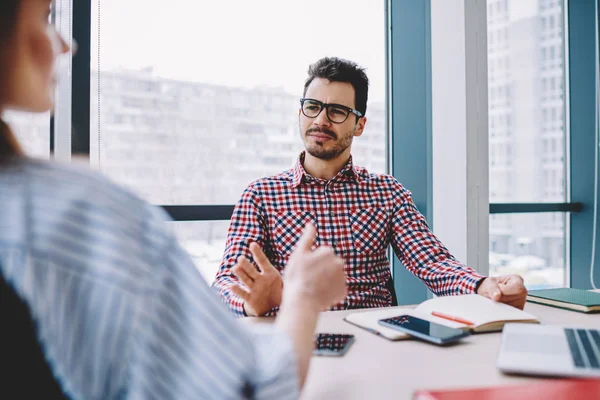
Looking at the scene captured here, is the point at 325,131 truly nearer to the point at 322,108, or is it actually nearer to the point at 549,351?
the point at 322,108

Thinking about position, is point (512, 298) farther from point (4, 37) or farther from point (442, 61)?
point (442, 61)

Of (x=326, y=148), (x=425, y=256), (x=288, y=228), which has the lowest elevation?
(x=425, y=256)

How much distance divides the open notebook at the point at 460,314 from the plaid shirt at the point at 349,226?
369 millimetres

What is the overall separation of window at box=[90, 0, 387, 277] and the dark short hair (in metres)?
0.51

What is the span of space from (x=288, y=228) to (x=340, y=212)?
23 centimetres

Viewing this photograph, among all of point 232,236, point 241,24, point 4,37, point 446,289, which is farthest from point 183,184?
point 4,37

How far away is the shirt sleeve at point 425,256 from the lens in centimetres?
155

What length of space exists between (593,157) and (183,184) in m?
2.95

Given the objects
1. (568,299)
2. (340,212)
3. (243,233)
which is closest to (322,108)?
(340,212)

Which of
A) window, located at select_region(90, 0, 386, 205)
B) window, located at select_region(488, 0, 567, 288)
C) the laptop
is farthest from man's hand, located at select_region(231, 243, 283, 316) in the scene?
window, located at select_region(488, 0, 567, 288)

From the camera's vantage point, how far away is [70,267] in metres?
0.42

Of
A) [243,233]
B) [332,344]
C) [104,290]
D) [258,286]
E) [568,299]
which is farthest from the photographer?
[243,233]

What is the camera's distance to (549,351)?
0.90 meters

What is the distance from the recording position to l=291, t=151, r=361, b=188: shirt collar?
1918 mm
